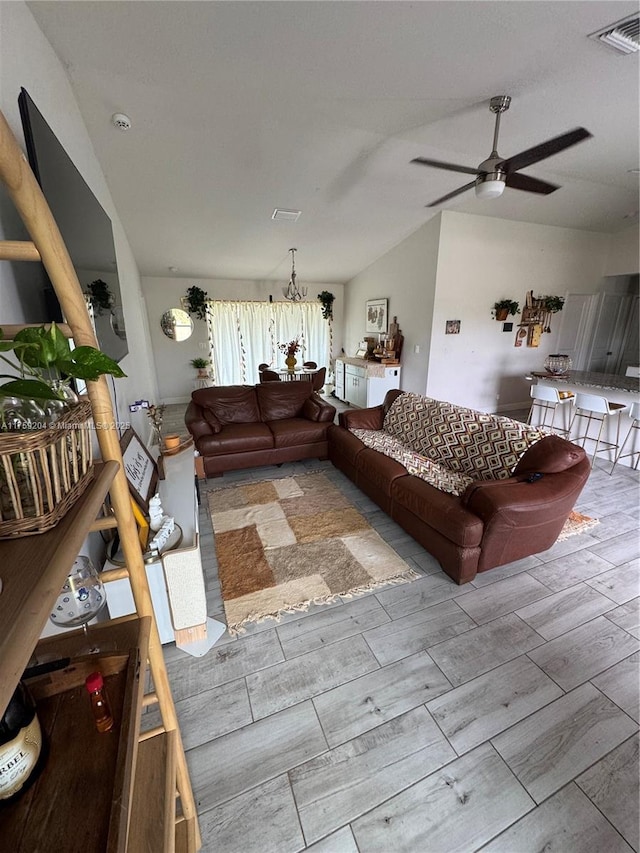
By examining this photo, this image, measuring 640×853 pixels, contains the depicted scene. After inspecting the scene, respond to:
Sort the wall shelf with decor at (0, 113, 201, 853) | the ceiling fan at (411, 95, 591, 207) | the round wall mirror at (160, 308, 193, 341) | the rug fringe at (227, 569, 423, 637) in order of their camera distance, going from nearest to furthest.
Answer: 1. the wall shelf with decor at (0, 113, 201, 853)
2. the rug fringe at (227, 569, 423, 637)
3. the ceiling fan at (411, 95, 591, 207)
4. the round wall mirror at (160, 308, 193, 341)

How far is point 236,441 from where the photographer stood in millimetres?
3480

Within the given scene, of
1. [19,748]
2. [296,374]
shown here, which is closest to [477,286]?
[296,374]

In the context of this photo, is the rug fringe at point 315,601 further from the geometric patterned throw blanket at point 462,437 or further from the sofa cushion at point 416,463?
the geometric patterned throw blanket at point 462,437

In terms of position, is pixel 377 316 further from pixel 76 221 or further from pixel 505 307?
pixel 76 221

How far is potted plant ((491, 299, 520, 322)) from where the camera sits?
5371 millimetres

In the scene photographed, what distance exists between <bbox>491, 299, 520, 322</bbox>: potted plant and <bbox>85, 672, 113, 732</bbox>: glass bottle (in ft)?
20.5

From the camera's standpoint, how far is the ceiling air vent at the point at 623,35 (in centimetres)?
196

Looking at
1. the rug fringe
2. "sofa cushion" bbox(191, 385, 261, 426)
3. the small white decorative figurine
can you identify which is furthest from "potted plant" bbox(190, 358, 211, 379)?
the rug fringe

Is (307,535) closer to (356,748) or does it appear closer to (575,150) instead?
(356,748)

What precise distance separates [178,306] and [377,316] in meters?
3.88

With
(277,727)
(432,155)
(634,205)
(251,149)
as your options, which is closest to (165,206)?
(251,149)

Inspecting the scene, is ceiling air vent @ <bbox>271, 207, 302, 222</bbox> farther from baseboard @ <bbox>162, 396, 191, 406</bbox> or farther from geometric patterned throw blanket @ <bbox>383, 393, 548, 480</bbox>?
baseboard @ <bbox>162, 396, 191, 406</bbox>

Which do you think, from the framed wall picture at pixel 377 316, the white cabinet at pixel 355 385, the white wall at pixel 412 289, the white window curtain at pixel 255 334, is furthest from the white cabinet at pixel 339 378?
the white wall at pixel 412 289

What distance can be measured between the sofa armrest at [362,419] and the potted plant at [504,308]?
324cm
